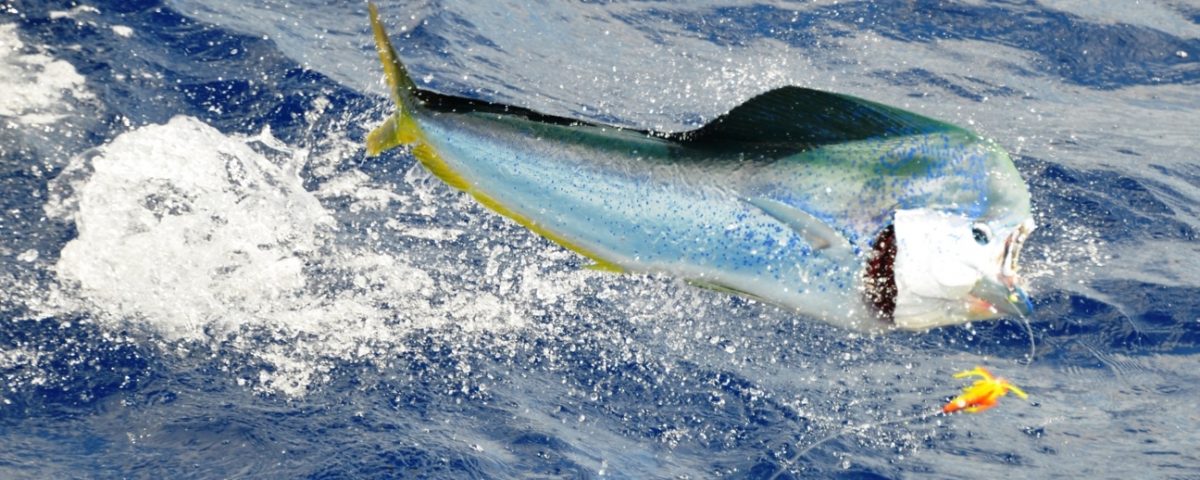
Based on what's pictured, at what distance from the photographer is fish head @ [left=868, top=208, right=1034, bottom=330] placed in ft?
9.45

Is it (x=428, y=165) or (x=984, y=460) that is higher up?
(x=428, y=165)

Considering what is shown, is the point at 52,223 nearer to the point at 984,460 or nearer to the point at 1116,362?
the point at 984,460

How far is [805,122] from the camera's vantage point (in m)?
3.14

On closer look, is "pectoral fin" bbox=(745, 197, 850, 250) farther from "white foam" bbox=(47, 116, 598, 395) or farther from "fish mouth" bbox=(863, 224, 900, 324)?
"white foam" bbox=(47, 116, 598, 395)

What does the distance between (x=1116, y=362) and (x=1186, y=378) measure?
0.27m

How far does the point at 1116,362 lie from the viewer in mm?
5008

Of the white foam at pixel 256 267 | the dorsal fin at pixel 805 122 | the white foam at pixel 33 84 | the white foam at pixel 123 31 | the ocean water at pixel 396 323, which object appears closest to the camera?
the dorsal fin at pixel 805 122

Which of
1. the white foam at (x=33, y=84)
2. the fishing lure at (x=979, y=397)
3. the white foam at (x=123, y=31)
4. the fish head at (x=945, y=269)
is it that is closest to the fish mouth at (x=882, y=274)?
the fish head at (x=945, y=269)

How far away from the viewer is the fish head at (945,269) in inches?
113

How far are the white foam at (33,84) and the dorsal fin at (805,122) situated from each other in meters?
3.59

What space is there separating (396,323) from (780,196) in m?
1.85

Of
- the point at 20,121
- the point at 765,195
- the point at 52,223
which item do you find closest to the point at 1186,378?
the point at 765,195

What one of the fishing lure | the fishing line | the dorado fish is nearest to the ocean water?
the fishing line

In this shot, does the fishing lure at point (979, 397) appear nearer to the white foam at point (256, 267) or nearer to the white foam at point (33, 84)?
the white foam at point (256, 267)
